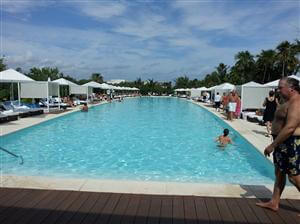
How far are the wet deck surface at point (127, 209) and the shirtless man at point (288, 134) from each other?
580mm

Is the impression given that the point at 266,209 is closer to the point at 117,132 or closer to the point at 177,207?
the point at 177,207

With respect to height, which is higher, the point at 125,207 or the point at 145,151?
the point at 125,207

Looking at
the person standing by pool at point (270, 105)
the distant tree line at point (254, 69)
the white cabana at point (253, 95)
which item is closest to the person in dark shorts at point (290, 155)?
the person standing by pool at point (270, 105)

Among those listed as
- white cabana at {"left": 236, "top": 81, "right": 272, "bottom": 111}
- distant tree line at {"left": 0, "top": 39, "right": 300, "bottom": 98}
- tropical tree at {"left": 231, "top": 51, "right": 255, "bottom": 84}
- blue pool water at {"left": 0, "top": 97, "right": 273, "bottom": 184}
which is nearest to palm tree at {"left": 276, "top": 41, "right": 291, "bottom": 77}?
distant tree line at {"left": 0, "top": 39, "right": 300, "bottom": 98}

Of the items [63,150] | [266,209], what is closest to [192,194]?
[266,209]

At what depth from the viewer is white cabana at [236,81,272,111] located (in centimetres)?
1580

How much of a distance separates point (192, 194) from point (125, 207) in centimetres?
100

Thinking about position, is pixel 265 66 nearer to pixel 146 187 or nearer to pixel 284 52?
pixel 284 52

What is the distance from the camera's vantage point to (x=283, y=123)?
3.33 m

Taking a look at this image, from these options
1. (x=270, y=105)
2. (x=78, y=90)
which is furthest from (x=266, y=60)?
(x=270, y=105)

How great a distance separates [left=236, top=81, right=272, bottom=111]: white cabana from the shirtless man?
1303 centimetres

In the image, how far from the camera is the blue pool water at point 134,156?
6992 millimetres

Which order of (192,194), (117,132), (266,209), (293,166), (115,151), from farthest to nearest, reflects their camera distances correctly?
(117,132) < (115,151) < (192,194) < (266,209) < (293,166)

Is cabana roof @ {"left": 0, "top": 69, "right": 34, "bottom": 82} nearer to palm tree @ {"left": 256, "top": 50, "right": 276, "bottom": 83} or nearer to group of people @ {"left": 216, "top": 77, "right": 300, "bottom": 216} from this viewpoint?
group of people @ {"left": 216, "top": 77, "right": 300, "bottom": 216}
